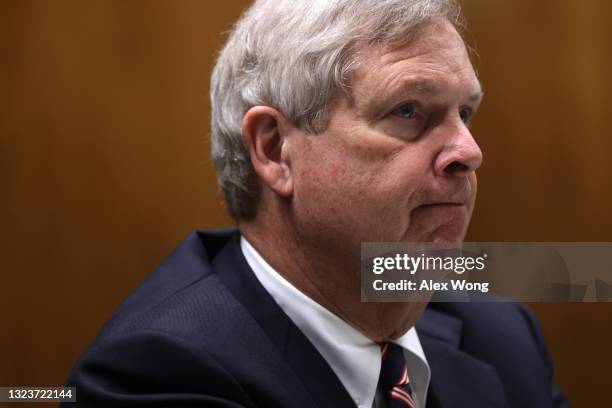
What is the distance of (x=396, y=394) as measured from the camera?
3.79 ft

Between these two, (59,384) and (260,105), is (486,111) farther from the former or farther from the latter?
(59,384)

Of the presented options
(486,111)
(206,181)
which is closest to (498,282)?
(486,111)

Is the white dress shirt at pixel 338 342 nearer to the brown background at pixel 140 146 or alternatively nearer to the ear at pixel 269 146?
the ear at pixel 269 146

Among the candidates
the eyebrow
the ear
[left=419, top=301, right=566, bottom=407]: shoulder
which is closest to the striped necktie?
[left=419, top=301, right=566, bottom=407]: shoulder

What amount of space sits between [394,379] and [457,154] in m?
0.38

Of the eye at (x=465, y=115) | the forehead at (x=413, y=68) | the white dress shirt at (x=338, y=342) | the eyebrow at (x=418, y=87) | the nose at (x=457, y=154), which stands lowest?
the white dress shirt at (x=338, y=342)

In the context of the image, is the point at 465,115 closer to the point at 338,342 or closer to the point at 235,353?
the point at 338,342

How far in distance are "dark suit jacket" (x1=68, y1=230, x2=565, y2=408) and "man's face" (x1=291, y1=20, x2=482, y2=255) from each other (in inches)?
8.0

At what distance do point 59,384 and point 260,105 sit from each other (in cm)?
75

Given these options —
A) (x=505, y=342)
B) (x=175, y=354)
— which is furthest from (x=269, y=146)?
(x=505, y=342)

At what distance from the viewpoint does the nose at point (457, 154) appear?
108 centimetres

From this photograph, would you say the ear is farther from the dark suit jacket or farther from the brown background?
the brown background

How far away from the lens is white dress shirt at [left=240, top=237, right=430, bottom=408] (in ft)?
3.76

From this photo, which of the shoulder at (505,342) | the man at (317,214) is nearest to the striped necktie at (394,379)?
the man at (317,214)
